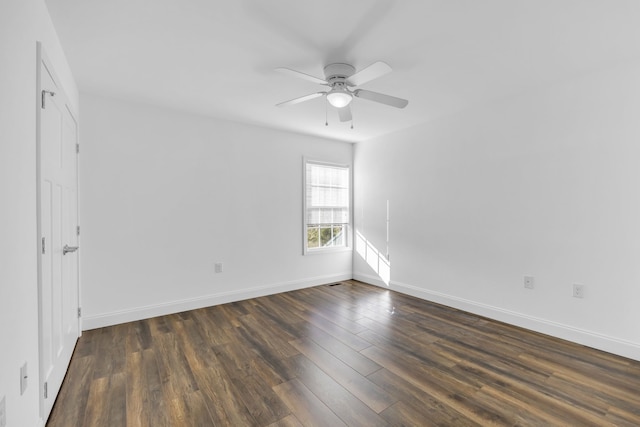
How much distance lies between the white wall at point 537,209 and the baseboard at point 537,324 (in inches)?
0.4

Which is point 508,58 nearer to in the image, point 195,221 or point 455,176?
point 455,176

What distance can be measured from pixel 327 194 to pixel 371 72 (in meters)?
2.98

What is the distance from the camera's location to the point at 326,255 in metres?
5.00

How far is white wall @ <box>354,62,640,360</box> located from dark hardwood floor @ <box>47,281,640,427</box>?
364 mm

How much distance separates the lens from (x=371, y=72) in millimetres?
2170

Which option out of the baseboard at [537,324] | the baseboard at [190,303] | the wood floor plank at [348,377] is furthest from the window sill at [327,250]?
the wood floor plank at [348,377]

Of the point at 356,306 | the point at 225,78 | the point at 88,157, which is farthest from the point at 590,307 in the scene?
the point at 88,157

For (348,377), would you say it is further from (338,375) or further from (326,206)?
(326,206)

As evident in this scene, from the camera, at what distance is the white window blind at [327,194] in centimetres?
485

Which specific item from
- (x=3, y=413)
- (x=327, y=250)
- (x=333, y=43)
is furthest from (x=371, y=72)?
(x=327, y=250)

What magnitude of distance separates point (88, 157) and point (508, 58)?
160 inches

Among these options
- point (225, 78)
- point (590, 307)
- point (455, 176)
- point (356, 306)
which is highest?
point (225, 78)

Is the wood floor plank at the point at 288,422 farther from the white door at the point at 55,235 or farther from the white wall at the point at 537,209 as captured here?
the white wall at the point at 537,209

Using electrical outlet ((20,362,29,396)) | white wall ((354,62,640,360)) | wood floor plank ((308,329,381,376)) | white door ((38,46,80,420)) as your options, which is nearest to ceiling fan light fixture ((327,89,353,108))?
white door ((38,46,80,420))
